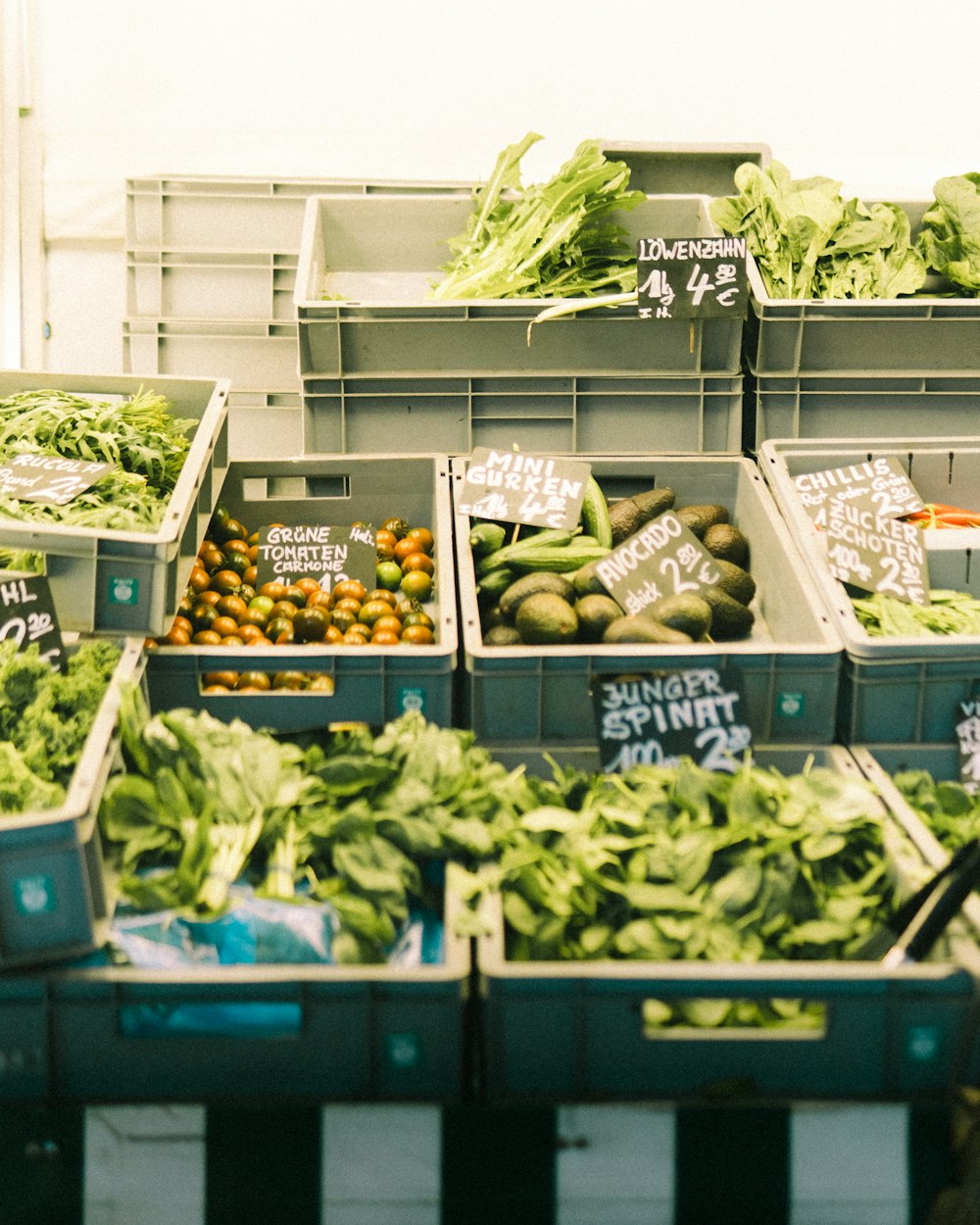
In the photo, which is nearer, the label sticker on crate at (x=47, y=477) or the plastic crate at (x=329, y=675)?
the plastic crate at (x=329, y=675)

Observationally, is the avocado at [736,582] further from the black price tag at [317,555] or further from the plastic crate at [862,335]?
the black price tag at [317,555]

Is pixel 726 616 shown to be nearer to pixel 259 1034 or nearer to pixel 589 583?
pixel 589 583

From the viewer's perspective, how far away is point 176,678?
235 centimetres

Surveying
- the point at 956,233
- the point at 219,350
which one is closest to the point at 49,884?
the point at 219,350

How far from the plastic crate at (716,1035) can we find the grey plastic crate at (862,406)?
1.83 m

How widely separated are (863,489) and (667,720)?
114cm

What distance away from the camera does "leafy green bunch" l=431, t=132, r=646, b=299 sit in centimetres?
354

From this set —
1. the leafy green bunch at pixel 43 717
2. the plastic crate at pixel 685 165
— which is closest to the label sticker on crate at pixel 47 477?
the leafy green bunch at pixel 43 717

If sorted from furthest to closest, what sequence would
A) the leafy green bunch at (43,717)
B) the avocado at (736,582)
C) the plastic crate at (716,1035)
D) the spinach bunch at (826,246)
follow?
the spinach bunch at (826,246) → the avocado at (736,582) → the leafy green bunch at (43,717) → the plastic crate at (716,1035)

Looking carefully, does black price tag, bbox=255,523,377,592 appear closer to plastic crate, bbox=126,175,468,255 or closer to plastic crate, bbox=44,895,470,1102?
plastic crate, bbox=44,895,470,1102

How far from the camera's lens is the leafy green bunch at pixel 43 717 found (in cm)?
186

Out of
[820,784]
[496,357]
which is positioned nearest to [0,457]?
[496,357]

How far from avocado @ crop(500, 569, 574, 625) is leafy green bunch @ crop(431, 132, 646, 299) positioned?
123 centimetres

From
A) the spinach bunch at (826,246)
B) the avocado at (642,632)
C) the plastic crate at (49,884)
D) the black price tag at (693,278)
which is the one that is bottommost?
the plastic crate at (49,884)
